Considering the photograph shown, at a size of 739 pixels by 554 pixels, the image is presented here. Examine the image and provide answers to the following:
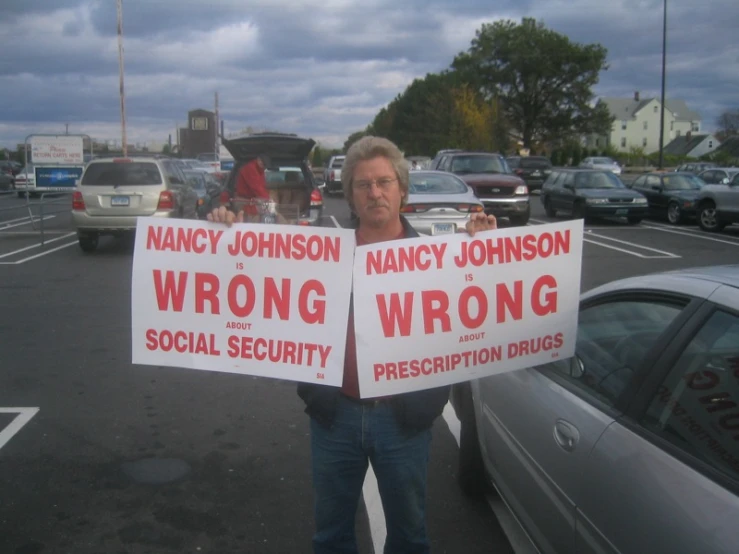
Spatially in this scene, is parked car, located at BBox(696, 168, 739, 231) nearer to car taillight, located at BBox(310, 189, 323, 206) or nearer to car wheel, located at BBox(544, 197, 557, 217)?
car wheel, located at BBox(544, 197, 557, 217)

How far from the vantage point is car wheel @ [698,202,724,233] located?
1873cm

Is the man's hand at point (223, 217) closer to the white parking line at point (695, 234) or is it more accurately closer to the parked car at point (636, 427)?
the parked car at point (636, 427)

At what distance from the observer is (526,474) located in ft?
10.6

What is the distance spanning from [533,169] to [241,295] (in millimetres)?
36985

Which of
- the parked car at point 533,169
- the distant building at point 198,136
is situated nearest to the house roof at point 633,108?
the distant building at point 198,136

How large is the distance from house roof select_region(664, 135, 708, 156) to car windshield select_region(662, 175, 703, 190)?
77.2m

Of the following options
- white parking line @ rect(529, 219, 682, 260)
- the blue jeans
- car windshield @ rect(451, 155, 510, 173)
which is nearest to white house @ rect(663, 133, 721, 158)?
car windshield @ rect(451, 155, 510, 173)

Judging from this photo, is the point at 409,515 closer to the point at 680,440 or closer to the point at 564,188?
the point at 680,440

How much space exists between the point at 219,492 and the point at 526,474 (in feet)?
6.35

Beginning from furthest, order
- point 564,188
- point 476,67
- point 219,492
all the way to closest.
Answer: point 476,67, point 564,188, point 219,492

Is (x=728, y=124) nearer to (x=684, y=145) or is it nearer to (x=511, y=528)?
(x=684, y=145)

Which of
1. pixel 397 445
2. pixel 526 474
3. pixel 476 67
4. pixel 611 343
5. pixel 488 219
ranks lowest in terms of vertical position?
pixel 526 474

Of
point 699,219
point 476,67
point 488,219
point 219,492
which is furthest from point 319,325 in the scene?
point 476,67

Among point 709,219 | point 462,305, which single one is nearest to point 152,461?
point 462,305
